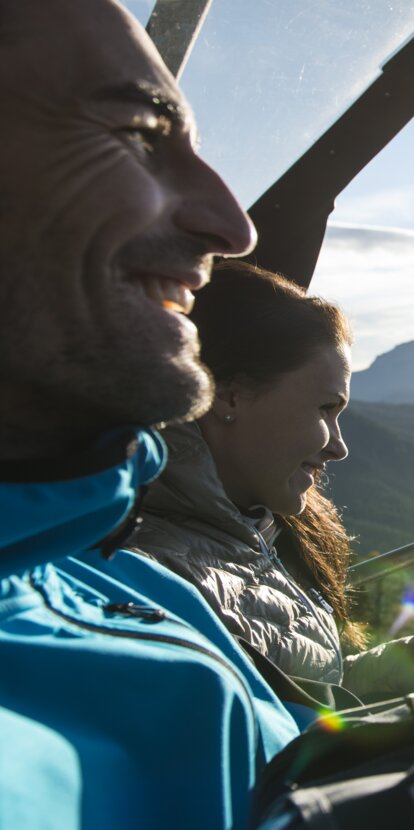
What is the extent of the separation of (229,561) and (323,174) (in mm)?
1487

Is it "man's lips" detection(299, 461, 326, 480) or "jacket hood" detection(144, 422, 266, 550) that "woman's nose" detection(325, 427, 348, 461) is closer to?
"man's lips" detection(299, 461, 326, 480)

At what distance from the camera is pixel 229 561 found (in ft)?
5.64

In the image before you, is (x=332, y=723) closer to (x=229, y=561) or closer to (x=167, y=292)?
(x=167, y=292)

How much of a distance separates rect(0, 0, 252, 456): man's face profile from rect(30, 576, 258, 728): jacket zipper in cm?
27

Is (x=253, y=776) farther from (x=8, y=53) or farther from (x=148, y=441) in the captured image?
(x=8, y=53)

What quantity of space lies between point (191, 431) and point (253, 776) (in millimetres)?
1050

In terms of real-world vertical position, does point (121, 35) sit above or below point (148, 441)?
above

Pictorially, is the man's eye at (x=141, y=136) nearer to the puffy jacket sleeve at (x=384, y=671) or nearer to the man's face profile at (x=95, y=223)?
the man's face profile at (x=95, y=223)

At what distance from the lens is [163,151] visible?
3.78ft

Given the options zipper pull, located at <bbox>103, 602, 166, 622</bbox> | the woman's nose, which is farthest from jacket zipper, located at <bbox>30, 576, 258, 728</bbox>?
the woman's nose

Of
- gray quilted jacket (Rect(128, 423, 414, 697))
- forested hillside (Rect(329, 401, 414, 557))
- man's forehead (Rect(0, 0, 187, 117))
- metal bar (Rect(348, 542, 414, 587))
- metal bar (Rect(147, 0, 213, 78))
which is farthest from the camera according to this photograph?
forested hillside (Rect(329, 401, 414, 557))

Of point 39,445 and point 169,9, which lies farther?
point 169,9

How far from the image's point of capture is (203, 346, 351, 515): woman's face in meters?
1.97

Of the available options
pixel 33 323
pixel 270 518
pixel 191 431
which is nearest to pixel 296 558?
pixel 270 518
